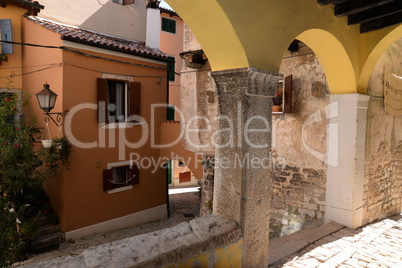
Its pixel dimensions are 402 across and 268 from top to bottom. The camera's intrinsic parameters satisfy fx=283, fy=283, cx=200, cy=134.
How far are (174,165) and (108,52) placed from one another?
8579mm

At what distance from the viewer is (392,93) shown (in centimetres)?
535

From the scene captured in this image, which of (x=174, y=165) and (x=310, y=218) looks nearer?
(x=310, y=218)

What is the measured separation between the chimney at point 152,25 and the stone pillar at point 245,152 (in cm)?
847

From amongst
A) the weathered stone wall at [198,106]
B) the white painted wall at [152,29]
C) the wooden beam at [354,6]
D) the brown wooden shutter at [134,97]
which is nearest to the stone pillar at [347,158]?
the wooden beam at [354,6]

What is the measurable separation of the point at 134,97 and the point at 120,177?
2.49 meters

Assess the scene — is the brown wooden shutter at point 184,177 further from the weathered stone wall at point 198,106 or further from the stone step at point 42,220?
the stone step at point 42,220

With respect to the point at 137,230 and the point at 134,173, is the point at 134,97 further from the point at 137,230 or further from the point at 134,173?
the point at 137,230

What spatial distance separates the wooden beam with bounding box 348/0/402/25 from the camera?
11.5 ft

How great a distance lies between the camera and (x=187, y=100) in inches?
323

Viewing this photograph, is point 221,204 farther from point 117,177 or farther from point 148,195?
point 148,195

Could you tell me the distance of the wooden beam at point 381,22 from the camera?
3.76m

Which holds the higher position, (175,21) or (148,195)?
(175,21)

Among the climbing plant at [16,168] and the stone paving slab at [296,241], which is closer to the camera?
the stone paving slab at [296,241]

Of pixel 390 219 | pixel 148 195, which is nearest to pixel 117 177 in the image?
pixel 148 195
